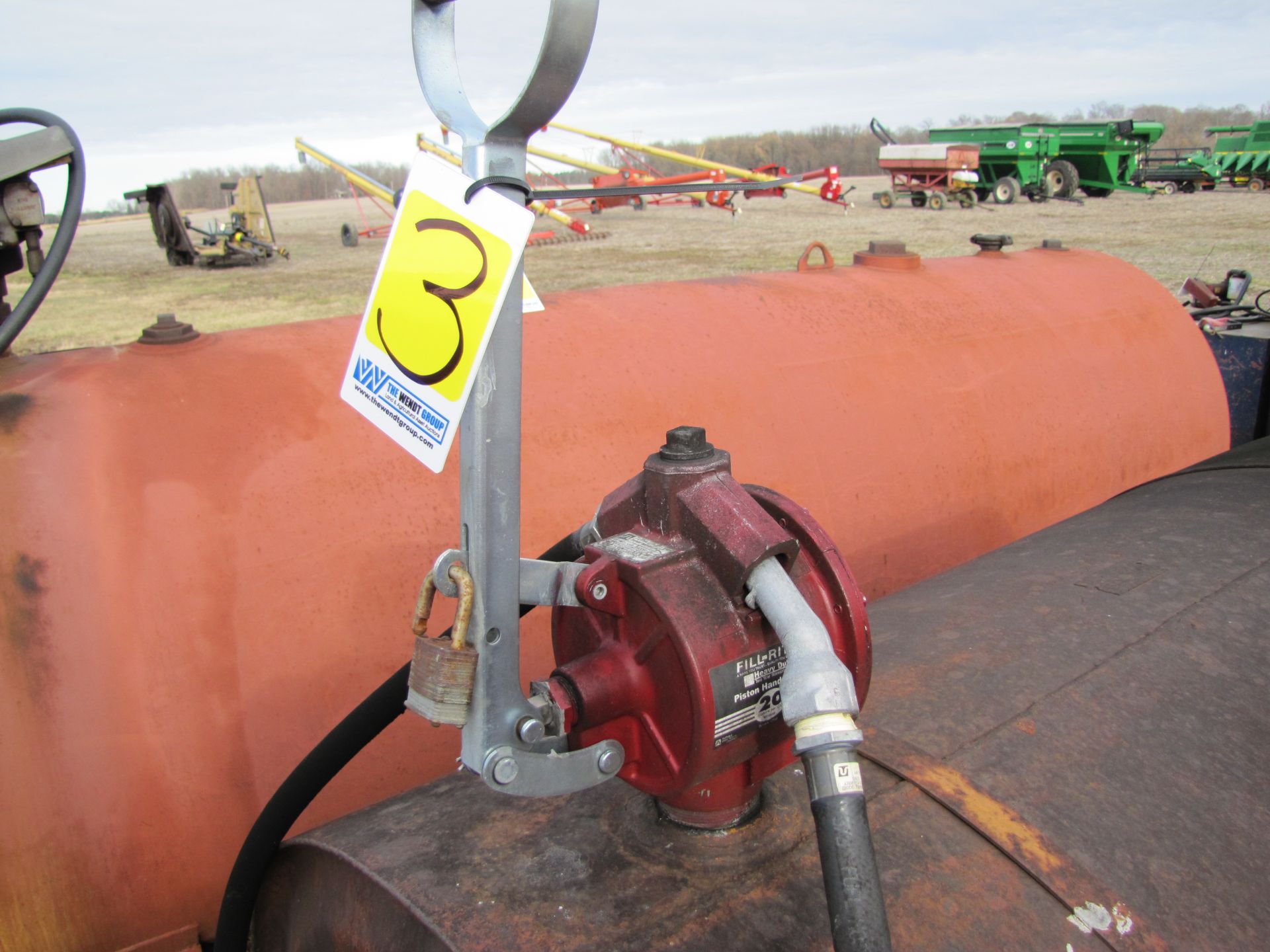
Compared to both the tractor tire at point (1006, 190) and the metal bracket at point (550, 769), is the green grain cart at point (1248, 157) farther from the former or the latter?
the metal bracket at point (550, 769)

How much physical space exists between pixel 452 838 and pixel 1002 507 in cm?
159

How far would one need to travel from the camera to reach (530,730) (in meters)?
0.85

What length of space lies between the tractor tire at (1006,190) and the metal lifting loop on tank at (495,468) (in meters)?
22.1

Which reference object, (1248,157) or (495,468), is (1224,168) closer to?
(1248,157)

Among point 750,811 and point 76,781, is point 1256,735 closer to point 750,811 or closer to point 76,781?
point 750,811

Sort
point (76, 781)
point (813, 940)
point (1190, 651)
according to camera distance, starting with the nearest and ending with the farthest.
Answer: point (813, 940) < point (76, 781) < point (1190, 651)

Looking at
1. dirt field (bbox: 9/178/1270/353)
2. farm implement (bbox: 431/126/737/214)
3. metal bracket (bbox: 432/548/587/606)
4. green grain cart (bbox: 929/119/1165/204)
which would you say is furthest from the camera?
green grain cart (bbox: 929/119/1165/204)

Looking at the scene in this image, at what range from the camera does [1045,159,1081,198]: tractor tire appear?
806 inches

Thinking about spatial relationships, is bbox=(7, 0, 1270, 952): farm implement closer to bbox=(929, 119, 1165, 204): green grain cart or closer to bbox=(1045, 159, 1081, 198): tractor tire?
bbox=(929, 119, 1165, 204): green grain cart

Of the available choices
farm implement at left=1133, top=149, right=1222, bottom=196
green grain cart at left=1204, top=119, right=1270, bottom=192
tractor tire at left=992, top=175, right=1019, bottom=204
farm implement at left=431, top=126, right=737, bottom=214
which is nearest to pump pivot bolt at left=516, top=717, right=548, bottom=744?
farm implement at left=431, top=126, right=737, bottom=214

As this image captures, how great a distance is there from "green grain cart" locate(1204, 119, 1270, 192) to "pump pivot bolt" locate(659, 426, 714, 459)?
26.1m

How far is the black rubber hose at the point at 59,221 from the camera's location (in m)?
1.32

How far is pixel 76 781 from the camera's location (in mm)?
1158

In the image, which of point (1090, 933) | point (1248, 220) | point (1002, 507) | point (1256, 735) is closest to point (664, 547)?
point (1090, 933)
